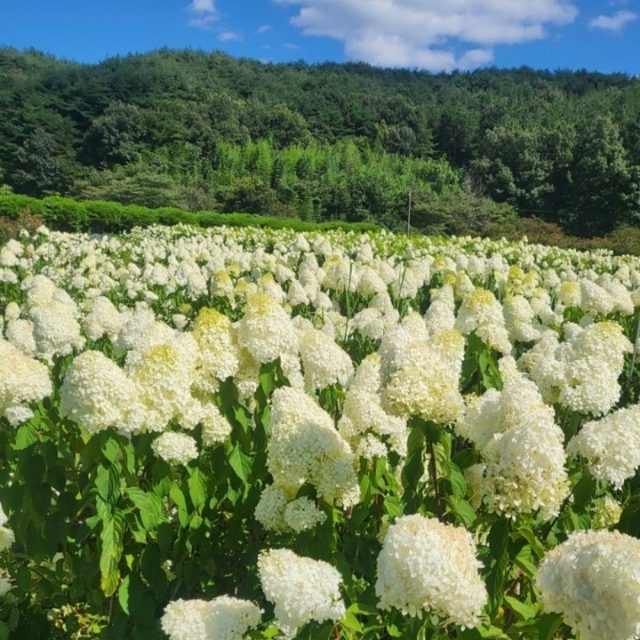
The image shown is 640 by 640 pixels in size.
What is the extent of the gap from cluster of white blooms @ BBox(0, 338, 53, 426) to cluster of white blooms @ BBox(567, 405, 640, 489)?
1758 mm

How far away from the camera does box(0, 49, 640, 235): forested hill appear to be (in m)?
47.1

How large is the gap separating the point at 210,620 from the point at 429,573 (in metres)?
0.55

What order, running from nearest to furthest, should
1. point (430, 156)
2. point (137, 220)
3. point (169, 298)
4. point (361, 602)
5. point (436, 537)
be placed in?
point (436, 537)
point (361, 602)
point (169, 298)
point (137, 220)
point (430, 156)

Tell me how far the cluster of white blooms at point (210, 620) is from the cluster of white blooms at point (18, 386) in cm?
103

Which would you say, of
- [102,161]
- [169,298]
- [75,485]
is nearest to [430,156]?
[102,161]

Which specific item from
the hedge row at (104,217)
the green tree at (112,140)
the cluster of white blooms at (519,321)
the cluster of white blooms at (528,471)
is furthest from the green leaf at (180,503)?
the green tree at (112,140)

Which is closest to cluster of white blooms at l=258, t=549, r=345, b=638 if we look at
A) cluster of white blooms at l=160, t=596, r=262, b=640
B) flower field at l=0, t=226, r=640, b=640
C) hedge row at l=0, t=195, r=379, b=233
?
flower field at l=0, t=226, r=640, b=640

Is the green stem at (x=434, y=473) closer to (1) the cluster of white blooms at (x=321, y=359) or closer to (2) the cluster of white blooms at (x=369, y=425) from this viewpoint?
(2) the cluster of white blooms at (x=369, y=425)

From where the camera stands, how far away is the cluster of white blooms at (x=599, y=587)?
50.3 inches

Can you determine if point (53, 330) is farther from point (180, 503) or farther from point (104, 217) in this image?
point (104, 217)

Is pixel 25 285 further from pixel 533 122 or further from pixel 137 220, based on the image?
pixel 533 122

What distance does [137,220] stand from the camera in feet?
96.3

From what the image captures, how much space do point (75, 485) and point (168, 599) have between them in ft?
1.73

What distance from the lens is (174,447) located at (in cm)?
233
